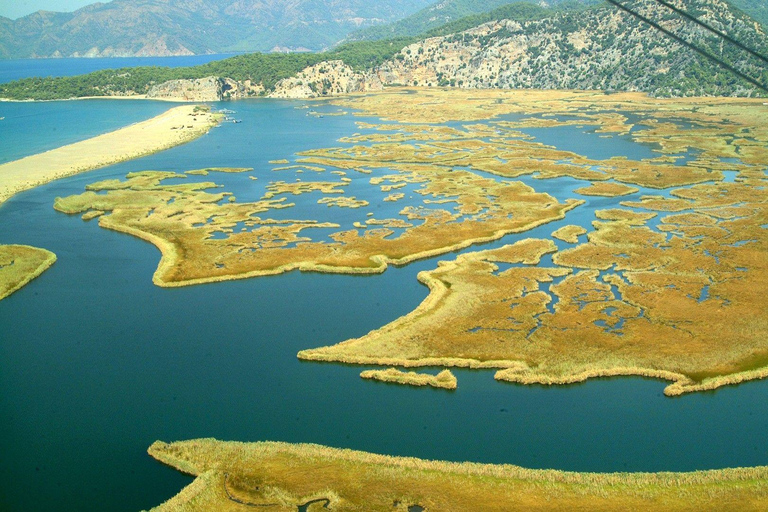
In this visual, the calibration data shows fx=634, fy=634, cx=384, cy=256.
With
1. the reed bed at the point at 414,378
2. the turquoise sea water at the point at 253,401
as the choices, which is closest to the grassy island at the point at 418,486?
the turquoise sea water at the point at 253,401

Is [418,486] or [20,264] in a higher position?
[20,264]

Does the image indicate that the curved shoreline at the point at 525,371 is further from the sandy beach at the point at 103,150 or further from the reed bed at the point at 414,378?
the sandy beach at the point at 103,150

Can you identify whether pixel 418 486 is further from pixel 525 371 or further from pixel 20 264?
pixel 20 264

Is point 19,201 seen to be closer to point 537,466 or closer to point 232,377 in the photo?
point 232,377

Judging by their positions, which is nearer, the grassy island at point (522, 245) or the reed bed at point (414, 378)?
the reed bed at point (414, 378)

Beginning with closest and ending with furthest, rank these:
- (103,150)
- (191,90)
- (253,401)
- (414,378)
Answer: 1. (253,401)
2. (414,378)
3. (103,150)
4. (191,90)

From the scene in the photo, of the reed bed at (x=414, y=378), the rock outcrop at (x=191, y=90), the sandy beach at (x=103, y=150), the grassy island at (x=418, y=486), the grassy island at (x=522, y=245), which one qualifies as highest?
the rock outcrop at (x=191, y=90)

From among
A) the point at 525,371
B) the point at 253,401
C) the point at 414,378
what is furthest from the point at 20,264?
the point at 525,371
